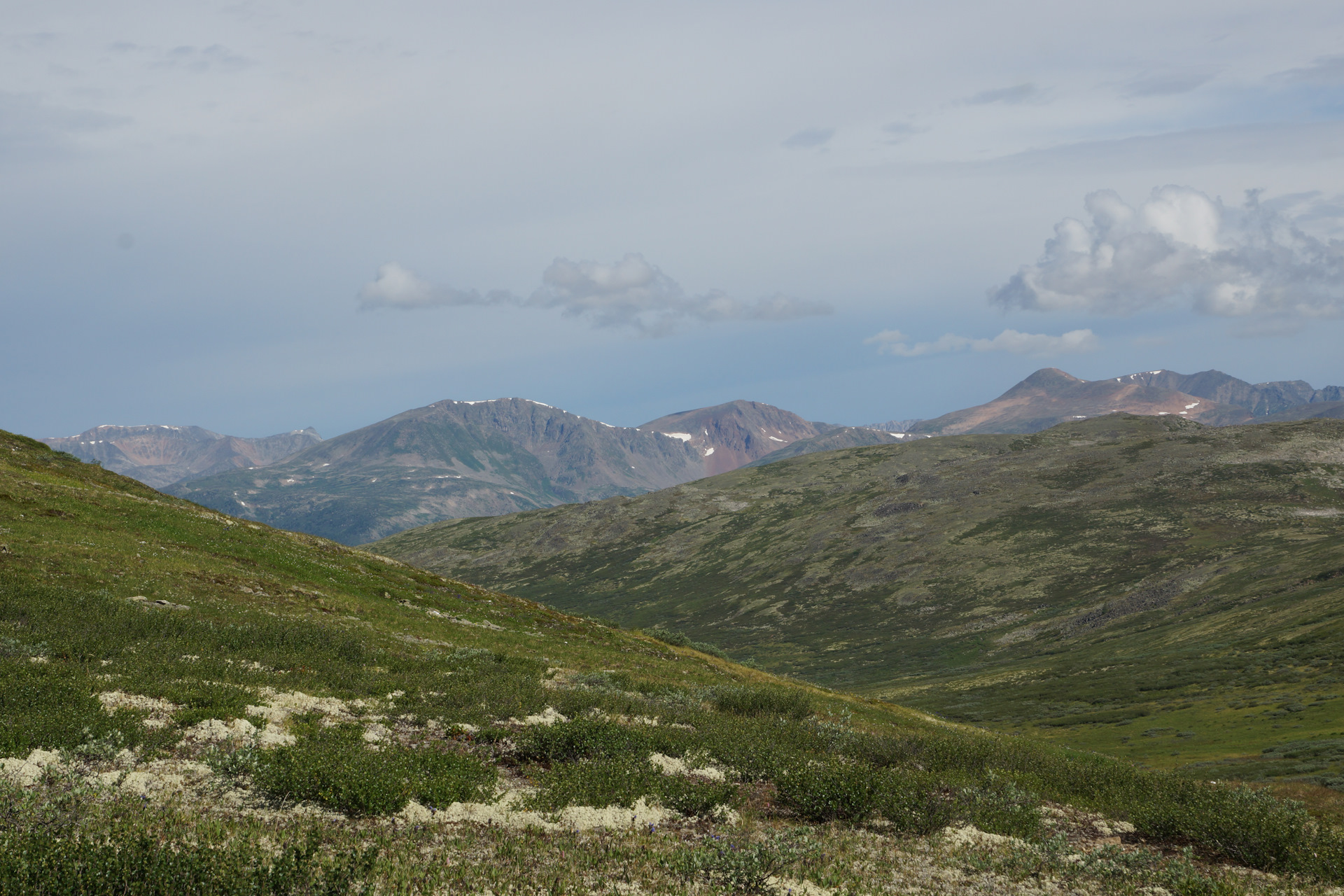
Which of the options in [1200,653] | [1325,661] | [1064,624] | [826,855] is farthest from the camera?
[1064,624]

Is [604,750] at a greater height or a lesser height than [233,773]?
lesser

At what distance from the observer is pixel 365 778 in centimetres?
1246

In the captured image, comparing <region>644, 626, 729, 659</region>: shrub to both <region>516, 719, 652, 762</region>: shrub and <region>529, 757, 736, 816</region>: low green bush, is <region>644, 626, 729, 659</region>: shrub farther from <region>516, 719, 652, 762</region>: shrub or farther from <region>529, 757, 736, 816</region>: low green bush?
<region>529, 757, 736, 816</region>: low green bush

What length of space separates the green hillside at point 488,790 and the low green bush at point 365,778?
5 centimetres

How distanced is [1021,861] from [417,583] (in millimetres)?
53668

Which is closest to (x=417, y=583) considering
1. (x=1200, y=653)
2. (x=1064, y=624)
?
(x=1200, y=653)

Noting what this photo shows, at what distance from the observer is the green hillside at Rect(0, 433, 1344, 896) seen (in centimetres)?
1005

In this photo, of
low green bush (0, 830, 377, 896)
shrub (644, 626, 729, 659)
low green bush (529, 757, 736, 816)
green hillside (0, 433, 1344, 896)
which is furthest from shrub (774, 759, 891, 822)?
shrub (644, 626, 729, 659)

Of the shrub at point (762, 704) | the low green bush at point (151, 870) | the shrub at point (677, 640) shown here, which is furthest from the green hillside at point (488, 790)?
the shrub at point (677, 640)

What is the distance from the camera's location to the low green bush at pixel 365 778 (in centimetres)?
1220

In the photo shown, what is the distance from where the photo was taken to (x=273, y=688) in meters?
19.6

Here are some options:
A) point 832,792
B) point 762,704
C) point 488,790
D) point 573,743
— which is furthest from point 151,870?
point 762,704

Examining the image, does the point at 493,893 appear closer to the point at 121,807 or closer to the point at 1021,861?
the point at 121,807

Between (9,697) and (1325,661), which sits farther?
(1325,661)
